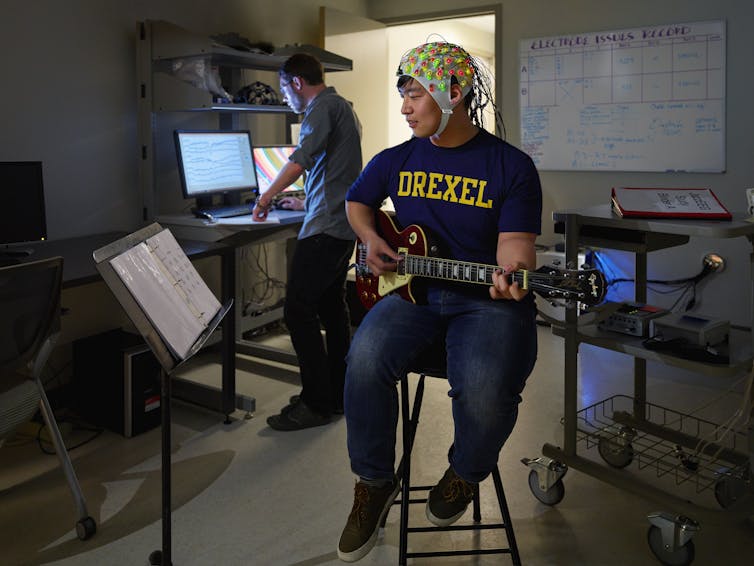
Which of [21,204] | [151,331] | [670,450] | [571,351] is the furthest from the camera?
[21,204]

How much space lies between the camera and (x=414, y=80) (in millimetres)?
1981

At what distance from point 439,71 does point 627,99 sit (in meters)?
2.81

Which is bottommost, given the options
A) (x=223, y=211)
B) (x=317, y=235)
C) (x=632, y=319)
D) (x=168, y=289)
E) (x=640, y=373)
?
(x=640, y=373)

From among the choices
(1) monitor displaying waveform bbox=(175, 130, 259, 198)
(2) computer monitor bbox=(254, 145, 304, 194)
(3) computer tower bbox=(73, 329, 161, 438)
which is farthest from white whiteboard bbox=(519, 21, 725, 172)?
(3) computer tower bbox=(73, 329, 161, 438)

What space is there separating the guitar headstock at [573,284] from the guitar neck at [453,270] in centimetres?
3

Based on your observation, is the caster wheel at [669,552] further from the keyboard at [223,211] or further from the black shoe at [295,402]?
the keyboard at [223,211]

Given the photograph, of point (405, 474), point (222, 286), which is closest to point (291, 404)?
point (222, 286)

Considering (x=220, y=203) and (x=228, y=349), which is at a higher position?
(x=220, y=203)

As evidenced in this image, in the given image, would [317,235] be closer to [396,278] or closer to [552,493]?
[396,278]

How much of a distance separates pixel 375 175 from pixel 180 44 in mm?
1638

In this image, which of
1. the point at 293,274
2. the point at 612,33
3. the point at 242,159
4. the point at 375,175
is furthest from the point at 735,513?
the point at 612,33

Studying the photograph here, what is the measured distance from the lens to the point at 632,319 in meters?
2.23

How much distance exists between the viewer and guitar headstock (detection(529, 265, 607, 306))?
5.73 ft

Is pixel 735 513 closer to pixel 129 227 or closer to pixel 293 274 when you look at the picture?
pixel 293 274
